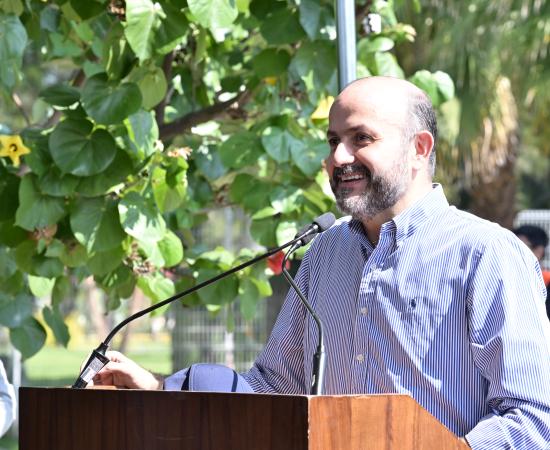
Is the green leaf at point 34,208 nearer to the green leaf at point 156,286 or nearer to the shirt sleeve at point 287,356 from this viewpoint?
the green leaf at point 156,286

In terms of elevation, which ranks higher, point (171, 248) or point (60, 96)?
point (60, 96)

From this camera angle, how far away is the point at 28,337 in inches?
230

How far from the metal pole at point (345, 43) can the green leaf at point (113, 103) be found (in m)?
0.80

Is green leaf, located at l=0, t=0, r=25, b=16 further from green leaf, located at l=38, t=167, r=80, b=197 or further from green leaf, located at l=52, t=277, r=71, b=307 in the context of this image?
green leaf, located at l=52, t=277, r=71, b=307

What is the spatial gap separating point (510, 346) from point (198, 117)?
3.37 metres

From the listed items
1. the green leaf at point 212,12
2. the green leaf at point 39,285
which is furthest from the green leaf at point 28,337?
the green leaf at point 212,12

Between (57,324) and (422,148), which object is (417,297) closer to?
(422,148)

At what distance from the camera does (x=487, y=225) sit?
9.91ft

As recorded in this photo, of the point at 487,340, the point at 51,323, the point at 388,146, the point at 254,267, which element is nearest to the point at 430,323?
the point at 487,340

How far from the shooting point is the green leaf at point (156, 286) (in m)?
5.43

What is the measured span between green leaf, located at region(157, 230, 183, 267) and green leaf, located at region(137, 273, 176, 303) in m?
0.19

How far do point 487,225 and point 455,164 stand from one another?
12847 mm

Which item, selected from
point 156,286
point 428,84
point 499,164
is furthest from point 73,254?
point 499,164

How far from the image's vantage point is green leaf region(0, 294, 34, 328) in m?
5.73
